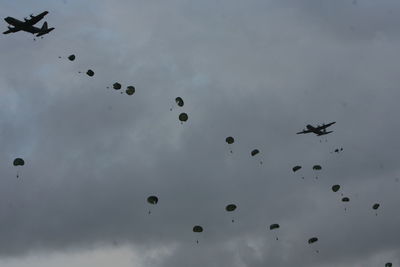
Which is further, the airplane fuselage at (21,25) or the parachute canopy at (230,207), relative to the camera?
the airplane fuselage at (21,25)

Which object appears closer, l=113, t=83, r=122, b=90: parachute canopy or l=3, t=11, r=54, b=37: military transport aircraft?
l=113, t=83, r=122, b=90: parachute canopy

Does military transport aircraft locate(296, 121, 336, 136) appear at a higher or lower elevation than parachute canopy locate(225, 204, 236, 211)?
higher

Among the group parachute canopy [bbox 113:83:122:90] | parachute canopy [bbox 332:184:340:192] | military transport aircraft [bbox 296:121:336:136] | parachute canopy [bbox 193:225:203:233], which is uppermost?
military transport aircraft [bbox 296:121:336:136]

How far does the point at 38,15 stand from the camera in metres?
77.7

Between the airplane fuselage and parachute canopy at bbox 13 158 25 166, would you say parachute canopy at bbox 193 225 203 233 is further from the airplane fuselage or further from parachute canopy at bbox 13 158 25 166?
the airplane fuselage

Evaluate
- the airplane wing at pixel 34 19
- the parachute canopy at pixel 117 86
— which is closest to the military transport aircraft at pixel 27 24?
the airplane wing at pixel 34 19

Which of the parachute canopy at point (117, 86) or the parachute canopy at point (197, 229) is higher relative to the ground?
the parachute canopy at point (117, 86)

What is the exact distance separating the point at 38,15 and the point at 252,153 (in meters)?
33.4

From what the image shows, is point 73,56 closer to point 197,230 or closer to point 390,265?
point 197,230

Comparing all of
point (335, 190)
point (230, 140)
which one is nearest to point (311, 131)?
point (335, 190)

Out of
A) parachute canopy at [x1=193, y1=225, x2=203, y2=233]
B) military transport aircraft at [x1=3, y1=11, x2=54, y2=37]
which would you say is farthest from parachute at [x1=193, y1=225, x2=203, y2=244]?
military transport aircraft at [x1=3, y1=11, x2=54, y2=37]

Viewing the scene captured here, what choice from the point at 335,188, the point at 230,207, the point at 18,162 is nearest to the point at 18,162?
the point at 18,162

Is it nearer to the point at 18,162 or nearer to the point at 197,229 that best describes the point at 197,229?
the point at 197,229

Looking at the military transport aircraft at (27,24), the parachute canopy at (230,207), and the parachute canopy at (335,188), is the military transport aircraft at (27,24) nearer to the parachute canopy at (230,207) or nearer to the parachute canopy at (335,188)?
the parachute canopy at (230,207)
